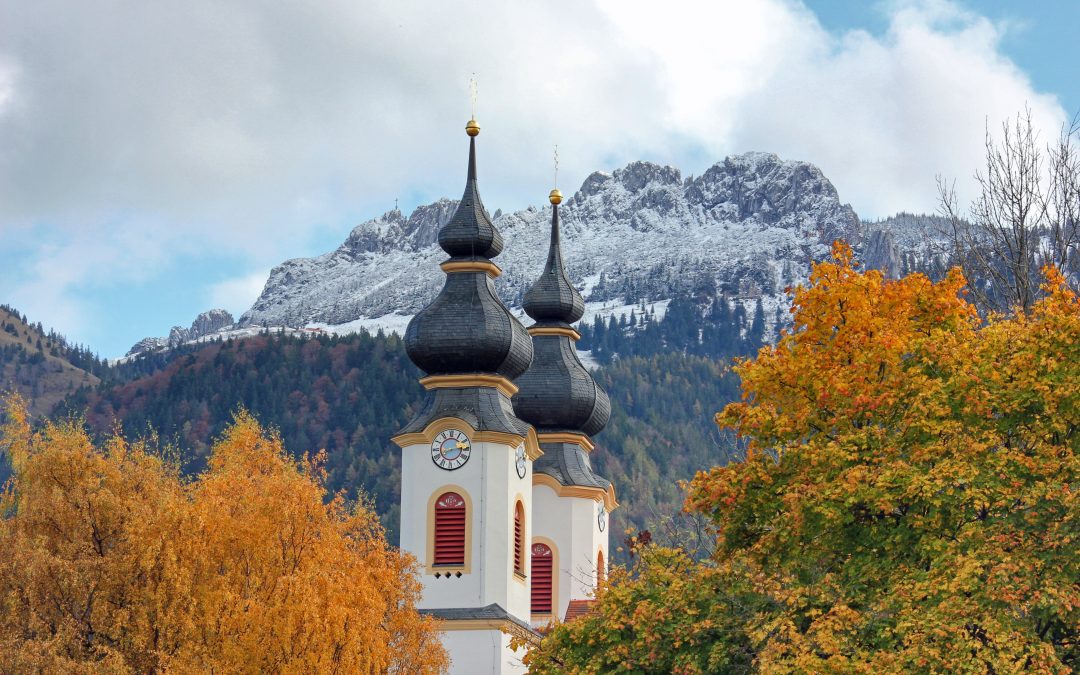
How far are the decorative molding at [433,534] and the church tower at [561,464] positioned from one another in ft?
24.6

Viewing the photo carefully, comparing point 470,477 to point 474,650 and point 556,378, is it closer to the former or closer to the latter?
point 474,650

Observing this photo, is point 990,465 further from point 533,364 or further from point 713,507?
point 533,364

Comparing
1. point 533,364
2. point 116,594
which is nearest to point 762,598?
point 116,594

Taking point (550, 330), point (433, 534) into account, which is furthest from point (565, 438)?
point (433, 534)

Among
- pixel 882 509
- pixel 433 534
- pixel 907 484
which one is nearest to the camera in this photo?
pixel 907 484

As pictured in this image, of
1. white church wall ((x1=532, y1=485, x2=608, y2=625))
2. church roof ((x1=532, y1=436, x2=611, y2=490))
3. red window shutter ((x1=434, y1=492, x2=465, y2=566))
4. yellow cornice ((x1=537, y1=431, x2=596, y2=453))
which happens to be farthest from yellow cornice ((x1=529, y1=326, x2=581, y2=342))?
red window shutter ((x1=434, y1=492, x2=465, y2=566))

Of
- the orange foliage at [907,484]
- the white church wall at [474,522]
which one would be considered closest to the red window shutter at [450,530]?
the white church wall at [474,522]

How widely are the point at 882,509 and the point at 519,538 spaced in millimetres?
28177

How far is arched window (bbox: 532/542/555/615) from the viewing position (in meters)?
62.8

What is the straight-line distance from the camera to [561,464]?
6469 cm

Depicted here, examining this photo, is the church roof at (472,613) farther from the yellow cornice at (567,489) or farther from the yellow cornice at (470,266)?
the yellow cornice at (470,266)

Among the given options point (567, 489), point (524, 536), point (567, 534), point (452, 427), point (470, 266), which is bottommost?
point (524, 536)

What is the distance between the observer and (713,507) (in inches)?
1307

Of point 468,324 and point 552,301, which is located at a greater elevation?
point 552,301
